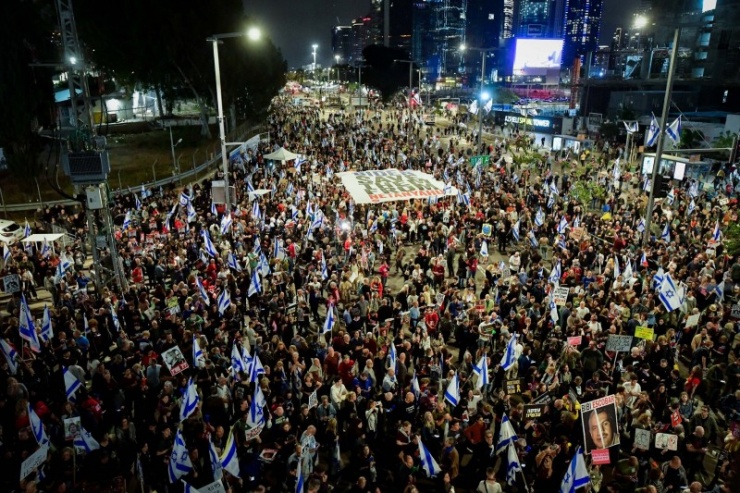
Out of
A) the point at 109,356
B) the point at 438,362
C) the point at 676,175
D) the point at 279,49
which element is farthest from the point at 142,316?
the point at 279,49

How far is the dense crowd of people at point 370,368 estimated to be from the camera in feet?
28.4

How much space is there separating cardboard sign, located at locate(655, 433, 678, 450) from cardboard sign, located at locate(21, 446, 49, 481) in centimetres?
940

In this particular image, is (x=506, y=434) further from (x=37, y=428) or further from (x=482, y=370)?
(x=37, y=428)

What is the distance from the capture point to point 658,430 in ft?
29.9

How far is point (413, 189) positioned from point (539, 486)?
14898 mm

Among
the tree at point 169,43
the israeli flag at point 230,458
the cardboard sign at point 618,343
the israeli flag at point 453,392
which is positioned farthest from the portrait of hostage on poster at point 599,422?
the tree at point 169,43

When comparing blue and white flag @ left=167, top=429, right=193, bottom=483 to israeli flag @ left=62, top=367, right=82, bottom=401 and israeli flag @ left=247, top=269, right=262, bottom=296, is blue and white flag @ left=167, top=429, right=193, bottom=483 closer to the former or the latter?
israeli flag @ left=62, top=367, right=82, bottom=401

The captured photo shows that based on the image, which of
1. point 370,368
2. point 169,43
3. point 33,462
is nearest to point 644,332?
point 370,368

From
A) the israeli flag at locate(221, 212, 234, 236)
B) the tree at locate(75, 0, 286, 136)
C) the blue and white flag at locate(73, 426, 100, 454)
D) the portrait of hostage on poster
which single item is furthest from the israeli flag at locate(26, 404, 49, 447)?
the tree at locate(75, 0, 286, 136)

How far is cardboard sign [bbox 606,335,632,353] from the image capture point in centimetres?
1134

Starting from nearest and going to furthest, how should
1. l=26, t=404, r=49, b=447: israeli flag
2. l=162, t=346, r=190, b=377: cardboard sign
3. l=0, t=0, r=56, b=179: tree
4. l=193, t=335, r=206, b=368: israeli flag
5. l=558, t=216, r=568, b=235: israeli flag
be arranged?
l=26, t=404, r=49, b=447: israeli flag, l=162, t=346, r=190, b=377: cardboard sign, l=193, t=335, r=206, b=368: israeli flag, l=558, t=216, r=568, b=235: israeli flag, l=0, t=0, r=56, b=179: tree

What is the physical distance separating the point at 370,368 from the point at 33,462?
18.3 ft

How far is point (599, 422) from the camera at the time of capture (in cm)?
867

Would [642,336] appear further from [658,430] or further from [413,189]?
[413,189]
